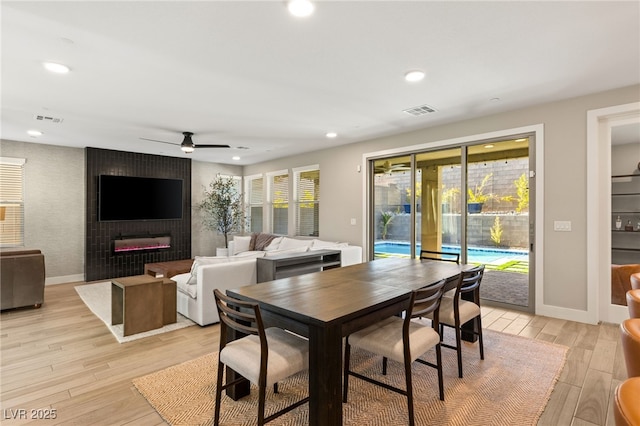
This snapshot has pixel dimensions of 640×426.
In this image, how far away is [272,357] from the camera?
6.01 ft

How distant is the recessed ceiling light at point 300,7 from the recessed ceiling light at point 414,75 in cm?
132

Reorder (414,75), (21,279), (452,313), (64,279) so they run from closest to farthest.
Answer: (452,313) < (414,75) < (21,279) < (64,279)

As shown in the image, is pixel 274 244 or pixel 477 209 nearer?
pixel 477 209

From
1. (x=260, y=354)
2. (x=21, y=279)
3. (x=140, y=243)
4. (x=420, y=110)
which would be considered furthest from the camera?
(x=140, y=243)

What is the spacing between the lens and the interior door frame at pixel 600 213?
3.67 m

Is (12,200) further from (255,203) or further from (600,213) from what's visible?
(600,213)

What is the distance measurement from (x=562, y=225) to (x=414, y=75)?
8.58ft

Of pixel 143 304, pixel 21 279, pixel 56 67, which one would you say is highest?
pixel 56 67

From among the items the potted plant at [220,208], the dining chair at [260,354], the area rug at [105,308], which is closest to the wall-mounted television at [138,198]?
the potted plant at [220,208]

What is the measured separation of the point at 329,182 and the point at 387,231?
1617 millimetres

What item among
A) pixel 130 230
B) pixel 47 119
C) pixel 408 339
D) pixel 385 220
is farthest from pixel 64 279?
pixel 408 339

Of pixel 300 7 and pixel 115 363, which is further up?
pixel 300 7

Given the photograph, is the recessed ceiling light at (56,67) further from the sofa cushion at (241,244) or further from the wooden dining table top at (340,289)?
the sofa cushion at (241,244)

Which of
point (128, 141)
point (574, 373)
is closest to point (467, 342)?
point (574, 373)
